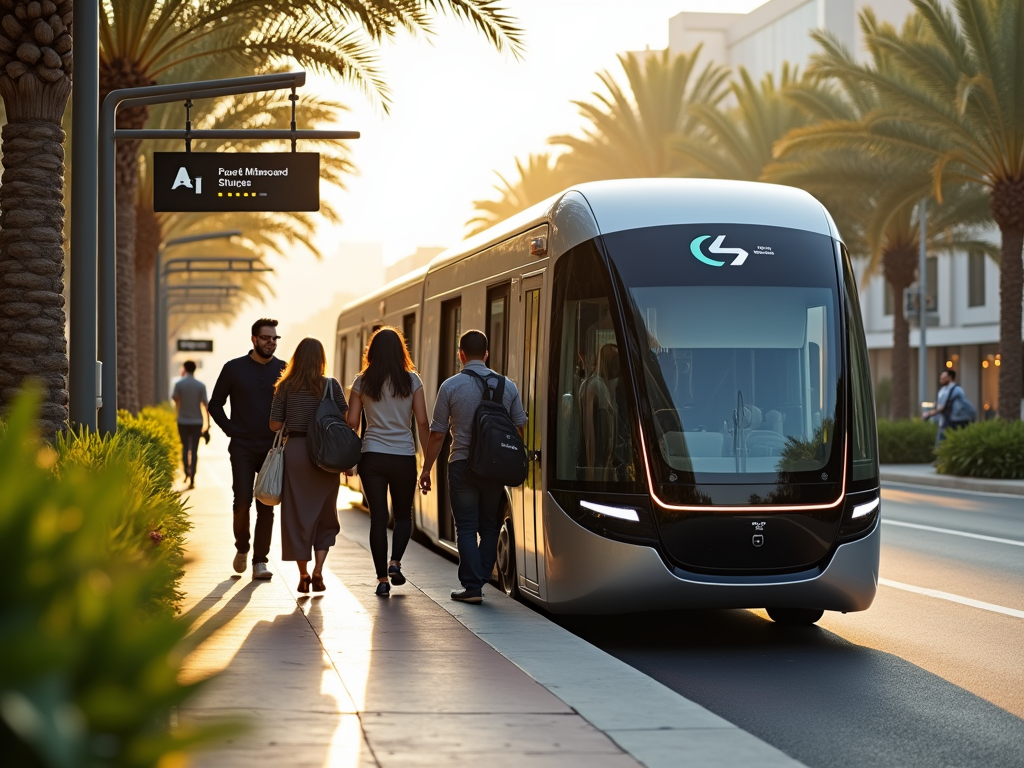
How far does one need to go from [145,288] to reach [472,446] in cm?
2587

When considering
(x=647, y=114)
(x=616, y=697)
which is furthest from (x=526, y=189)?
(x=616, y=697)

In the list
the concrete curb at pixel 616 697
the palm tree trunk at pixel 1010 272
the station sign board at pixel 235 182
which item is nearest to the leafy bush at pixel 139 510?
the concrete curb at pixel 616 697

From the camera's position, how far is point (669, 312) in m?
9.41

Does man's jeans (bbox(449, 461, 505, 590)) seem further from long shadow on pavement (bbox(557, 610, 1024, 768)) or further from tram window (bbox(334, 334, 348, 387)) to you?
tram window (bbox(334, 334, 348, 387))

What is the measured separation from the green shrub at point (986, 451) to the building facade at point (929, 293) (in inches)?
364

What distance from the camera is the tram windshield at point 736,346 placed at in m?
9.20

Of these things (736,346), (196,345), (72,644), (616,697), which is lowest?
(616,697)

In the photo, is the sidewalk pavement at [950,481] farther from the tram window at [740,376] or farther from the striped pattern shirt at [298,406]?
the striped pattern shirt at [298,406]

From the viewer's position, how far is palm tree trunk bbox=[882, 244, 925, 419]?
37.5 metres

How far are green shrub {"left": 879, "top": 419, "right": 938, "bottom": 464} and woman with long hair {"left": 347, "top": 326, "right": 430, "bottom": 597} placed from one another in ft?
86.0

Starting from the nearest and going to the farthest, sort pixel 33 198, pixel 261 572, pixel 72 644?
pixel 72 644 < pixel 261 572 < pixel 33 198

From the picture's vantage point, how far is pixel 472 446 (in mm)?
9977

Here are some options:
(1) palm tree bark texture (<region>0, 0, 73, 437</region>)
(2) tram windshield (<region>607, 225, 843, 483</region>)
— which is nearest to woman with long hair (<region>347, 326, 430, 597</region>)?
(2) tram windshield (<region>607, 225, 843, 483</region>)

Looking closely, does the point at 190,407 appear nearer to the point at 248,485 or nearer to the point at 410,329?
the point at 410,329
